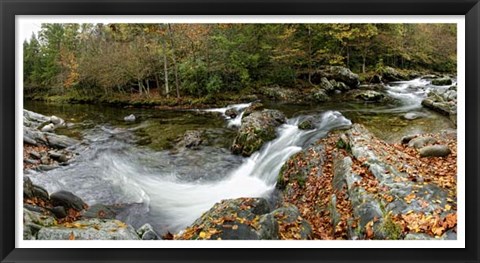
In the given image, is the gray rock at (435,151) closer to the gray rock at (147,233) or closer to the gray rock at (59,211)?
the gray rock at (147,233)

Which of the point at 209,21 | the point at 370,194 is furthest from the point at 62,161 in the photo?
the point at 370,194

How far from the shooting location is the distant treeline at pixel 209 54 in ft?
9.19

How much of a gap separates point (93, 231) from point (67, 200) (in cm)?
51

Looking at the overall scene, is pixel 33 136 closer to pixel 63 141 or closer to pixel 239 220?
pixel 63 141

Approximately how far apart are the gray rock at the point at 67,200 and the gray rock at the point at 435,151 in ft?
10.5

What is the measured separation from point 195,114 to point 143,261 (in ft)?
→ 5.77

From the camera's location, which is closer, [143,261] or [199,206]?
[143,261]

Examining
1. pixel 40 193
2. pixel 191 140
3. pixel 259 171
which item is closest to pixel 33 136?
pixel 40 193

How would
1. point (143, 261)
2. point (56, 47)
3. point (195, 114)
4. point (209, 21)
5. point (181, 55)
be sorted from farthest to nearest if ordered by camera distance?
point (195, 114) → point (181, 55) → point (56, 47) → point (209, 21) → point (143, 261)

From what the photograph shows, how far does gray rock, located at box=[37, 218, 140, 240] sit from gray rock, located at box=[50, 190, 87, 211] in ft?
0.68

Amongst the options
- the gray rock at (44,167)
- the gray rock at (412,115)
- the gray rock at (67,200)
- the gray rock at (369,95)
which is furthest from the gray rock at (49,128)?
the gray rock at (412,115)
